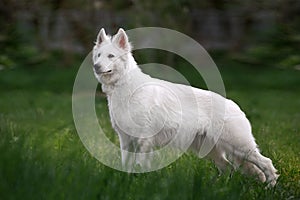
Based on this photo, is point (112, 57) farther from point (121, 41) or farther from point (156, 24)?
point (156, 24)

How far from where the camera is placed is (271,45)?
10.2m

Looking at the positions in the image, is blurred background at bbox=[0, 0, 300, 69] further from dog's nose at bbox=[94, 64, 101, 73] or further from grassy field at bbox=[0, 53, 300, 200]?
dog's nose at bbox=[94, 64, 101, 73]

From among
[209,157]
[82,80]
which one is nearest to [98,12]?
[82,80]

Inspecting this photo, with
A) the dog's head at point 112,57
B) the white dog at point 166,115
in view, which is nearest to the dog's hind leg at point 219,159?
the white dog at point 166,115

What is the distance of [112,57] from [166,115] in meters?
0.60

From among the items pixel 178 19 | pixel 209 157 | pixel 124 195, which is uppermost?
pixel 124 195

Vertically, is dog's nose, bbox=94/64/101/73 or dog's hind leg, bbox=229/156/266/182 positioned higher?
dog's nose, bbox=94/64/101/73

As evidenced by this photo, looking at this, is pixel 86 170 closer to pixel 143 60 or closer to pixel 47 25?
pixel 143 60

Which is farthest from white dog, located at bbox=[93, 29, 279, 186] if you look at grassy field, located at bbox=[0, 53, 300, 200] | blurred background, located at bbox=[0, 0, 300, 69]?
blurred background, located at bbox=[0, 0, 300, 69]

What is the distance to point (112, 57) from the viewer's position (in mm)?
5074

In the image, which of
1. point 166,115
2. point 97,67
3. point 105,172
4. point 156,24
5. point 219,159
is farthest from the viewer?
point 156,24

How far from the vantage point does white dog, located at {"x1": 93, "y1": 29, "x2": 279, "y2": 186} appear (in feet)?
16.6

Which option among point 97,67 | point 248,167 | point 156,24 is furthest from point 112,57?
point 156,24

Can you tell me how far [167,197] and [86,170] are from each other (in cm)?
49
